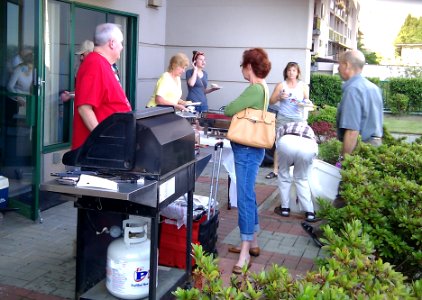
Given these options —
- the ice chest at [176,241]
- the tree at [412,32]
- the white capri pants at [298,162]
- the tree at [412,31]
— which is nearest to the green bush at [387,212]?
the ice chest at [176,241]

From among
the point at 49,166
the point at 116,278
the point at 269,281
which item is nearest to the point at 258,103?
the point at 116,278

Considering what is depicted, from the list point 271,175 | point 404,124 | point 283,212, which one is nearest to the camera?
point 283,212

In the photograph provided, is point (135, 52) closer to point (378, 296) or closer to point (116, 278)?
point (116, 278)

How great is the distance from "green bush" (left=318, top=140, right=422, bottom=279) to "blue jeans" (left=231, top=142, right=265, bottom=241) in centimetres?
64

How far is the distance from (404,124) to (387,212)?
16.5 metres

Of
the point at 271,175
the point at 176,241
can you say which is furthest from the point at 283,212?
the point at 176,241

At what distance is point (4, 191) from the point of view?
19.9 ft

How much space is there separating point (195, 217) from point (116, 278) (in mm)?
1258

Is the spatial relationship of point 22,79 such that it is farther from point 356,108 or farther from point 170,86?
point 356,108

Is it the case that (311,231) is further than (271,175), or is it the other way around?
(271,175)

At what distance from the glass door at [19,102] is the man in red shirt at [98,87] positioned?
6.15 ft

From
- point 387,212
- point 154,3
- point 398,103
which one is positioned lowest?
point 387,212

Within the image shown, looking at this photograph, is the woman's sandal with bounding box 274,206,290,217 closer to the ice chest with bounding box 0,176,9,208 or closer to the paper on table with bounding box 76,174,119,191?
the ice chest with bounding box 0,176,9,208

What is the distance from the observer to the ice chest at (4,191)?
19.8 feet
